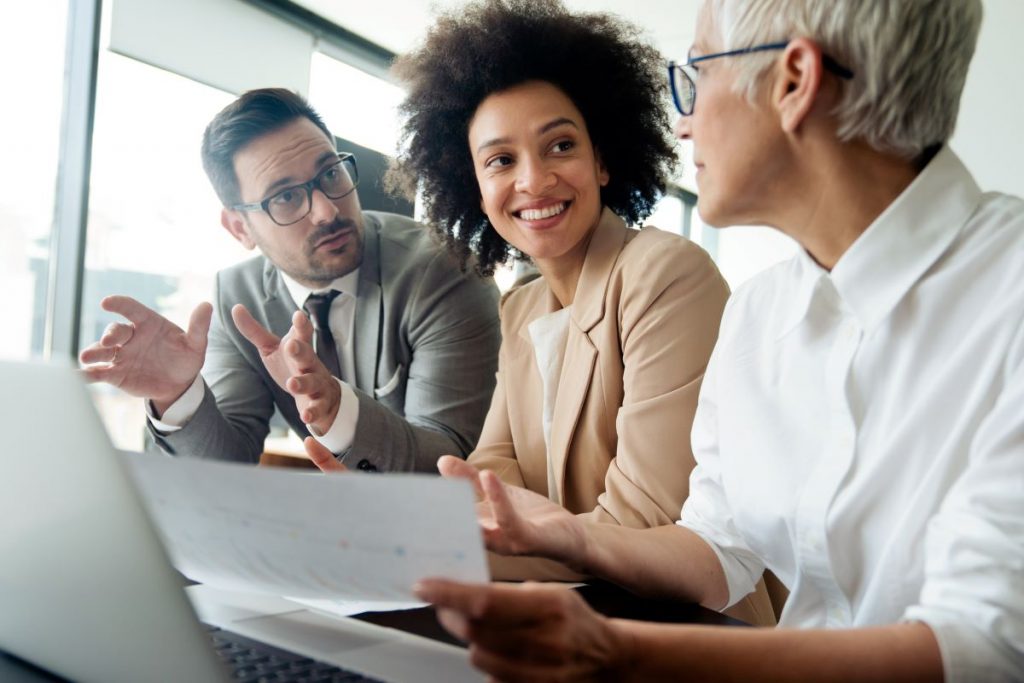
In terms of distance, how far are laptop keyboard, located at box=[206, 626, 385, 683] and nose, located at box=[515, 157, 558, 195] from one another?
1158mm

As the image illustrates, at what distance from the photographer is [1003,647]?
1.92ft

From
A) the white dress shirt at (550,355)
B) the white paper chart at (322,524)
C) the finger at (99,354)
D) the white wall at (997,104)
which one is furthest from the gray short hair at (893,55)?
the white wall at (997,104)

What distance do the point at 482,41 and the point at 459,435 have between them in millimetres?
898

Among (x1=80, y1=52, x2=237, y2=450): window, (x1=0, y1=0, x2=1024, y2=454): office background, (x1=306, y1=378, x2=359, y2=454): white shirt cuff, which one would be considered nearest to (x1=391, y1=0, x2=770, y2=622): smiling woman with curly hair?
(x1=306, y1=378, x2=359, y2=454): white shirt cuff

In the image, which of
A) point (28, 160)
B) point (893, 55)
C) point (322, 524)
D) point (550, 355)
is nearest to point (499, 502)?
point (322, 524)

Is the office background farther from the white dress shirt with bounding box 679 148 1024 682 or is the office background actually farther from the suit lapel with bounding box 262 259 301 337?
the white dress shirt with bounding box 679 148 1024 682

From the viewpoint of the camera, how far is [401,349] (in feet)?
7.04

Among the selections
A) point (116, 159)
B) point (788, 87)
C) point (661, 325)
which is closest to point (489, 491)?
point (788, 87)

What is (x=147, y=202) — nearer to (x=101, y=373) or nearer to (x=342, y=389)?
(x=101, y=373)

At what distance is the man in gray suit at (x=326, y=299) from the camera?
208cm

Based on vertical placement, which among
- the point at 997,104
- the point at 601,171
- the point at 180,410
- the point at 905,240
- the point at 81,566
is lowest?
the point at 180,410

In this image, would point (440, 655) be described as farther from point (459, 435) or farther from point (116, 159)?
point (116, 159)

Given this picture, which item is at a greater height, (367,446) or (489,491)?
(489,491)

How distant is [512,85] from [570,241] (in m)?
0.37
